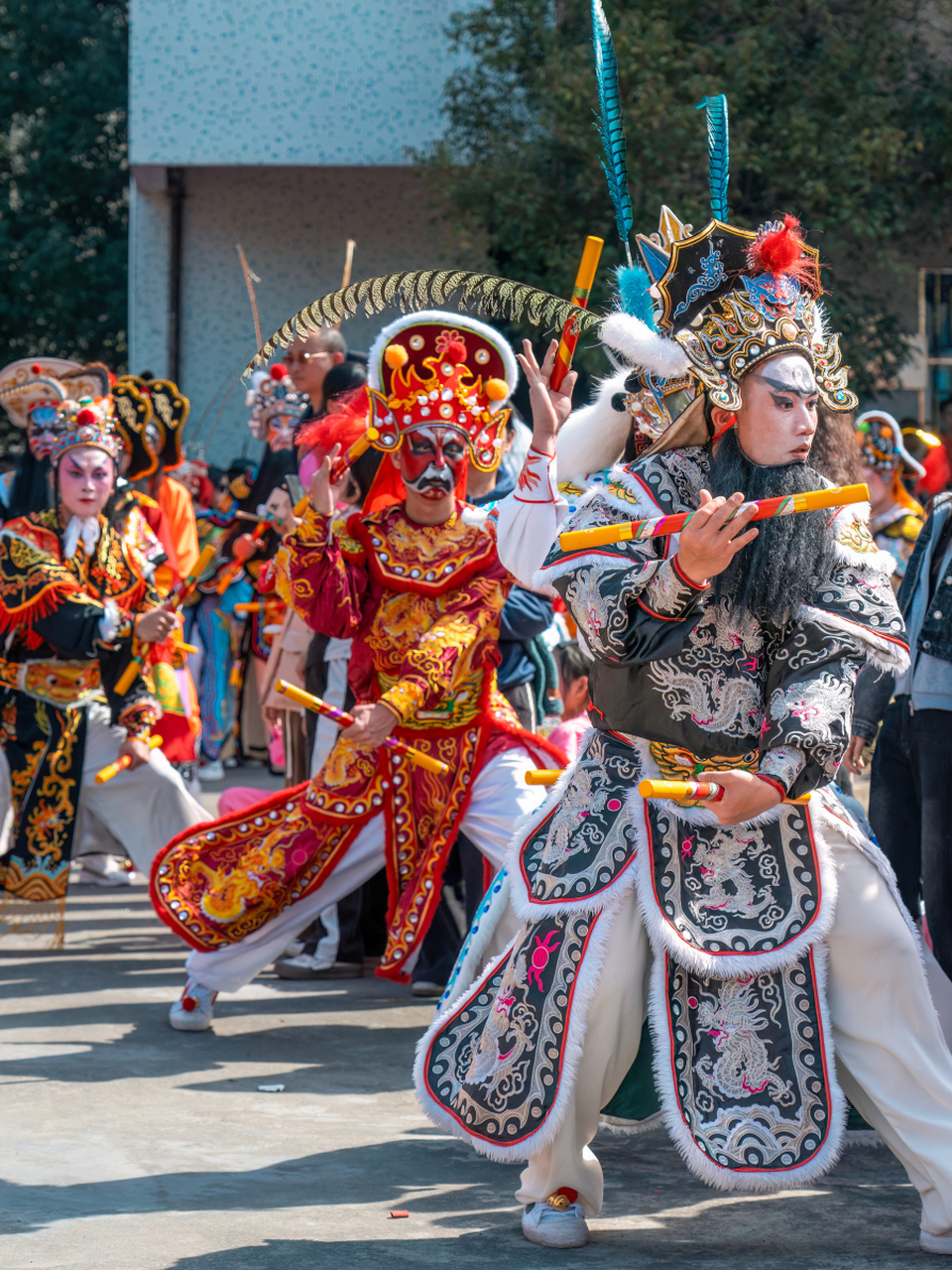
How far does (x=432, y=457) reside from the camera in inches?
193

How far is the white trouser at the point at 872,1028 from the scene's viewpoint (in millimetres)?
3020

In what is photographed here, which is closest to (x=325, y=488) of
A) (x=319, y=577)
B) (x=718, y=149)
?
(x=319, y=577)

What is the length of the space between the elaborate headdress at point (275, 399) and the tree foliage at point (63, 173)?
12.4m

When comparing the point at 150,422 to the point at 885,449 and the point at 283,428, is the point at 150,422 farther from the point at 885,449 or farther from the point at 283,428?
the point at 885,449

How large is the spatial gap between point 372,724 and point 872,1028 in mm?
2037

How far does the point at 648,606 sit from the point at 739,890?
576 mm

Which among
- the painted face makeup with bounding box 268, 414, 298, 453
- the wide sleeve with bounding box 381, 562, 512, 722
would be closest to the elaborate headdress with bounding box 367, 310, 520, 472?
the wide sleeve with bounding box 381, 562, 512, 722

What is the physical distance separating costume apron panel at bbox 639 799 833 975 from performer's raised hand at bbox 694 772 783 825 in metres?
0.16

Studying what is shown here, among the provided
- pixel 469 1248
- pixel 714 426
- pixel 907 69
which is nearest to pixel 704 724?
pixel 714 426

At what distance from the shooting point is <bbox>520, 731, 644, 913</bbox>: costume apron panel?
314 cm

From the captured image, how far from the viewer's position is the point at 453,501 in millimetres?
5012

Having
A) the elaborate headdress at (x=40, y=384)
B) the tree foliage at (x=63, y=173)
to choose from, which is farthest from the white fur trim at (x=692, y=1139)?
the tree foliage at (x=63, y=173)

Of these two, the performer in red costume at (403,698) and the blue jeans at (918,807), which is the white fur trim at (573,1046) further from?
the performer in red costume at (403,698)

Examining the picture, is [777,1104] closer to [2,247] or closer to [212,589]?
[212,589]
